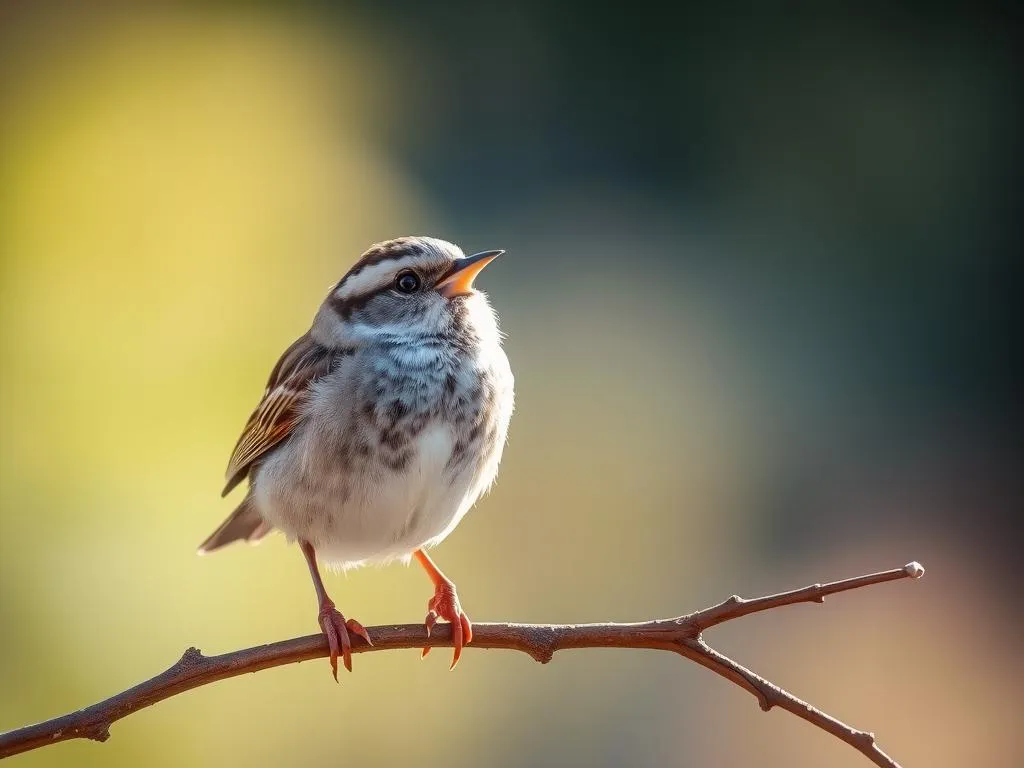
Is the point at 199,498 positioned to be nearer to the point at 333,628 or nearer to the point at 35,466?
the point at 35,466

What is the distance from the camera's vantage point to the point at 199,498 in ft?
12.7

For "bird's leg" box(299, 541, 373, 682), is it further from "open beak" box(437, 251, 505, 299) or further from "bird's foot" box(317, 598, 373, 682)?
"open beak" box(437, 251, 505, 299)

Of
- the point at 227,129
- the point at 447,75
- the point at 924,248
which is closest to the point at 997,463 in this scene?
the point at 924,248

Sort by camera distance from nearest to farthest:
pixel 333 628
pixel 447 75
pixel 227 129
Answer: pixel 333 628
pixel 227 129
pixel 447 75

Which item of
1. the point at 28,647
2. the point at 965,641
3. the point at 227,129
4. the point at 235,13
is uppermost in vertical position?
the point at 235,13

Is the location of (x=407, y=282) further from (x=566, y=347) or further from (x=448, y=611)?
(x=566, y=347)

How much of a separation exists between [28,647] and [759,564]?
411cm

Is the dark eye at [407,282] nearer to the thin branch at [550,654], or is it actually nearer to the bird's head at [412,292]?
the bird's head at [412,292]

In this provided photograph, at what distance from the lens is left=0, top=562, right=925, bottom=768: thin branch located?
2000mm

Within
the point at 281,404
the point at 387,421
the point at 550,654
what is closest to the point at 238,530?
the point at 281,404

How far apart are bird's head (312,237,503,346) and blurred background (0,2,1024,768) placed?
92 cm

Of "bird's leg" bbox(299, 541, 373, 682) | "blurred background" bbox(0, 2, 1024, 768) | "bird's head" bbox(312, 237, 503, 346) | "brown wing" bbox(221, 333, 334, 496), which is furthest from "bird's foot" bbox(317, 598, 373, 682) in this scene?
"blurred background" bbox(0, 2, 1024, 768)

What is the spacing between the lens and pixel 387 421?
2.89 m

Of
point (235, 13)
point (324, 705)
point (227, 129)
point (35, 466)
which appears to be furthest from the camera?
point (235, 13)
